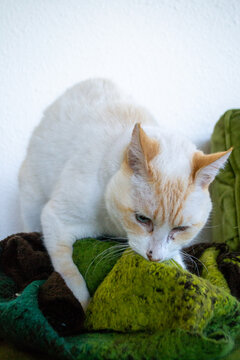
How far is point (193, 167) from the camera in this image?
0.94 meters

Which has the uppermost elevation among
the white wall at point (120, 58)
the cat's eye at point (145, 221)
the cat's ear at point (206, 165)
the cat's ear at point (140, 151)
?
the white wall at point (120, 58)

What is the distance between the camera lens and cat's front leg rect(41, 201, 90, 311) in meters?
0.97

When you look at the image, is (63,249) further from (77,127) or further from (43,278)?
(77,127)

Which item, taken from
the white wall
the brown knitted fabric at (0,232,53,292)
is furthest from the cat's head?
the white wall

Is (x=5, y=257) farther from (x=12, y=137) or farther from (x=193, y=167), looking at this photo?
(x=12, y=137)

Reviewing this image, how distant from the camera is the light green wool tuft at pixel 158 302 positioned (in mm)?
683

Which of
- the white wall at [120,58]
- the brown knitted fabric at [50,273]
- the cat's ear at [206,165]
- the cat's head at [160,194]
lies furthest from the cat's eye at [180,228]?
the white wall at [120,58]

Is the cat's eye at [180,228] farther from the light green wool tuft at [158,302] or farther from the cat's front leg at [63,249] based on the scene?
the cat's front leg at [63,249]

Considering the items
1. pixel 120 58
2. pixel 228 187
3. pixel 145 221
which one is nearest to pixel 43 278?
pixel 145 221

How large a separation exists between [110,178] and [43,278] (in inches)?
14.6

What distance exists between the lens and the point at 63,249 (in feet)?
3.48

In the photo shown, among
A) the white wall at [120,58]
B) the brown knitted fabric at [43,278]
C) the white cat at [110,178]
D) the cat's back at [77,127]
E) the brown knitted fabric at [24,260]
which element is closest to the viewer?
the brown knitted fabric at [43,278]

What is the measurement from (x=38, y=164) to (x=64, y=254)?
0.48 meters

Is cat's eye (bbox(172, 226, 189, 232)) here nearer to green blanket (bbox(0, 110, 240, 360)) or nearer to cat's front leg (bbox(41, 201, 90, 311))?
green blanket (bbox(0, 110, 240, 360))
